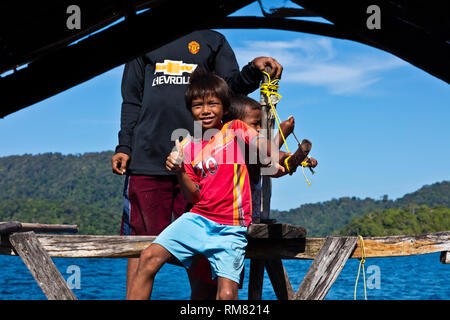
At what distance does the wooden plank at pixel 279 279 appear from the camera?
4.94m

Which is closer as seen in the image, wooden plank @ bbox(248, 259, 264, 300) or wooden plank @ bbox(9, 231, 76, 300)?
wooden plank @ bbox(9, 231, 76, 300)

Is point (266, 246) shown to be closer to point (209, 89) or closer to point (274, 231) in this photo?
point (274, 231)

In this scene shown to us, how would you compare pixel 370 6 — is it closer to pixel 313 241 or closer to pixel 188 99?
pixel 188 99

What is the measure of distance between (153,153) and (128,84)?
64 centimetres

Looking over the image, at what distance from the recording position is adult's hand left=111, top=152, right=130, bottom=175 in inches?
155

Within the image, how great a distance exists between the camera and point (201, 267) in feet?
11.4

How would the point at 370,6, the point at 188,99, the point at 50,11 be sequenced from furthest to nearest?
1. the point at 188,99
2. the point at 50,11
3. the point at 370,6

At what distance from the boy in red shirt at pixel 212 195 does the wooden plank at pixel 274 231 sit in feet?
0.25

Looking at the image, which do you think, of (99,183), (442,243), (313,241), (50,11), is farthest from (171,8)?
(99,183)

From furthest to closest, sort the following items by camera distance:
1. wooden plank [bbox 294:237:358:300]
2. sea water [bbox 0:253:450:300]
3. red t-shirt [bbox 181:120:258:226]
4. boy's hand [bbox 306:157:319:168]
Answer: sea water [bbox 0:253:450:300], wooden plank [bbox 294:237:358:300], boy's hand [bbox 306:157:319:168], red t-shirt [bbox 181:120:258:226]

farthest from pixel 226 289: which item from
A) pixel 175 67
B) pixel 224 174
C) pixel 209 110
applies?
pixel 175 67

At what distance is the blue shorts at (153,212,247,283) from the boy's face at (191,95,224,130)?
0.62 meters

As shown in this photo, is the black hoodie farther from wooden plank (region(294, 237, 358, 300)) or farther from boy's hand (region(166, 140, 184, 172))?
wooden plank (region(294, 237, 358, 300))

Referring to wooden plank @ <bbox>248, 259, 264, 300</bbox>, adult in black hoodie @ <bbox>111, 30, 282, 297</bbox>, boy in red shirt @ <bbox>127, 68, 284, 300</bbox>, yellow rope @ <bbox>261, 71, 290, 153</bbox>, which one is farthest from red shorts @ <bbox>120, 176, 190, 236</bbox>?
wooden plank @ <bbox>248, 259, 264, 300</bbox>
